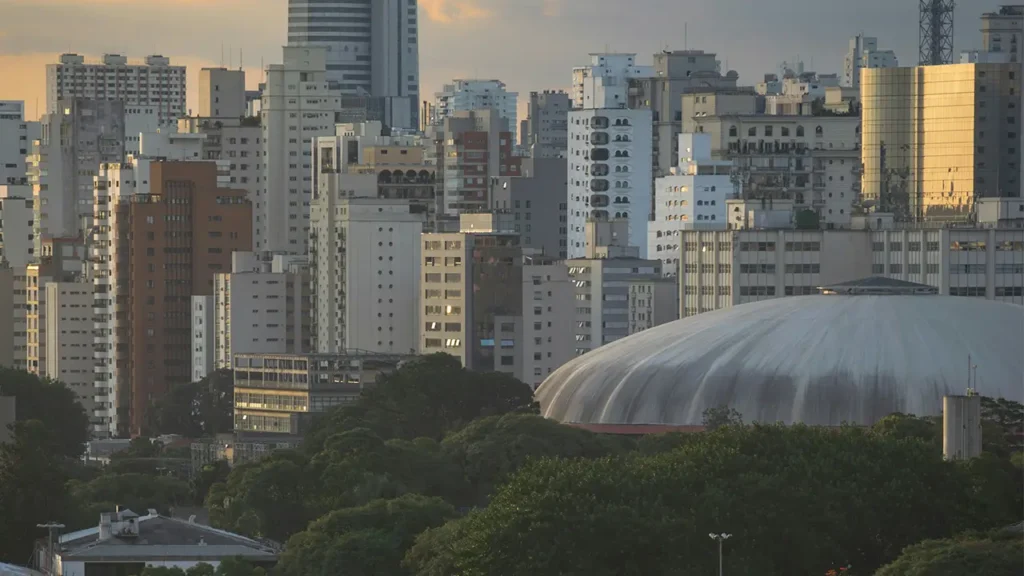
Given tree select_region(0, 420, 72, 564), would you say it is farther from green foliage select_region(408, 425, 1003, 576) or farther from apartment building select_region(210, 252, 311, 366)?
apartment building select_region(210, 252, 311, 366)

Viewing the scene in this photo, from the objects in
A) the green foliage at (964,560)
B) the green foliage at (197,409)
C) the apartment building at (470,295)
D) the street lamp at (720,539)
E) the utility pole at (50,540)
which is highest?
the apartment building at (470,295)

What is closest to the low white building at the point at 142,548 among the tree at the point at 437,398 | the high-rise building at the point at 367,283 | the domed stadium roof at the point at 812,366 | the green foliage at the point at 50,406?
the tree at the point at 437,398

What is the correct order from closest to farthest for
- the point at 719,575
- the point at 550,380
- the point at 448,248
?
the point at 719,575 < the point at 550,380 < the point at 448,248

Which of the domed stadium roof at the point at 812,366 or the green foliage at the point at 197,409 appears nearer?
the domed stadium roof at the point at 812,366

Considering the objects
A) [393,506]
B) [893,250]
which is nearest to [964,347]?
[893,250]

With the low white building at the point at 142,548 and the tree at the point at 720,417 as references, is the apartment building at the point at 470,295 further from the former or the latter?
the low white building at the point at 142,548

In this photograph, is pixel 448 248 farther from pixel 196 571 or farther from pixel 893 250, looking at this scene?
pixel 196 571

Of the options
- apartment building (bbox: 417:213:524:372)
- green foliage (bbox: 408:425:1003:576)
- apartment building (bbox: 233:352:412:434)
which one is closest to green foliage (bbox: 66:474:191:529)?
green foliage (bbox: 408:425:1003:576)
